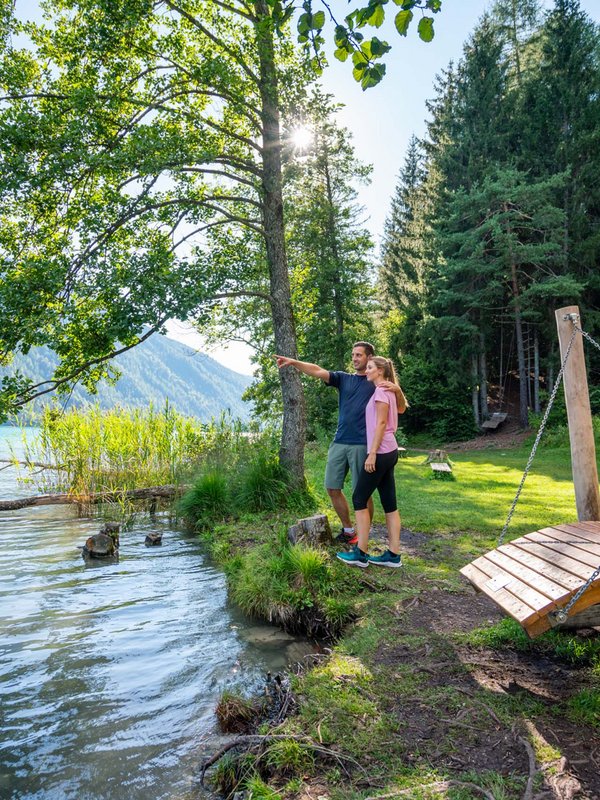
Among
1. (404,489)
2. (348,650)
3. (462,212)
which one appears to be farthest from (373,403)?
(462,212)

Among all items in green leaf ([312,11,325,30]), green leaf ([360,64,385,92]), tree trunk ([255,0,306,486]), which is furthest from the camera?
tree trunk ([255,0,306,486])

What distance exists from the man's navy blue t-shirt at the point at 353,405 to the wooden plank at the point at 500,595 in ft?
7.16

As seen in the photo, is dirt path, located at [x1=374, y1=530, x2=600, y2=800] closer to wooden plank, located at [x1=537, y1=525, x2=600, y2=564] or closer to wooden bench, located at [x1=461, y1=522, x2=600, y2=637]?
wooden bench, located at [x1=461, y1=522, x2=600, y2=637]

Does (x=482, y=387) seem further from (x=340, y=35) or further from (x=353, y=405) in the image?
(x=340, y=35)

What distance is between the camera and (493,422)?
79.3 feet

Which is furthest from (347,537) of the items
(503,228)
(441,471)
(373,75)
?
(503,228)

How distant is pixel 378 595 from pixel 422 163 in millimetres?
37947

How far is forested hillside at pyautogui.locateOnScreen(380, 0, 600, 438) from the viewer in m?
22.8

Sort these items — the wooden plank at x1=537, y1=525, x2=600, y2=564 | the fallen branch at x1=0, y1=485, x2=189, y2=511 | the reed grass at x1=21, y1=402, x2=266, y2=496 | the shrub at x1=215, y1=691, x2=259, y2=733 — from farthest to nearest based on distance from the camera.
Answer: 1. the reed grass at x1=21, y1=402, x2=266, y2=496
2. the fallen branch at x1=0, y1=485, x2=189, y2=511
3. the wooden plank at x1=537, y1=525, x2=600, y2=564
4. the shrub at x1=215, y1=691, x2=259, y2=733

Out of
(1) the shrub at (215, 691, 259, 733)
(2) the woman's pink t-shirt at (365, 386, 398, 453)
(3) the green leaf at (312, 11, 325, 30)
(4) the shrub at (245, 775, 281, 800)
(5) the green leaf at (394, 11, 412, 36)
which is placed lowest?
(1) the shrub at (215, 691, 259, 733)

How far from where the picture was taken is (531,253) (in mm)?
22062

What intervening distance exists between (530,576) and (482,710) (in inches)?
32.8

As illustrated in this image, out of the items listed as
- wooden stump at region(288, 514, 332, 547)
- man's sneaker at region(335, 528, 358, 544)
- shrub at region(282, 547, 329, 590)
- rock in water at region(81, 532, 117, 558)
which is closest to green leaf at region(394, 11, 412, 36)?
shrub at region(282, 547, 329, 590)

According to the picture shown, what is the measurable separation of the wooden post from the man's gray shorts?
2.07 metres
